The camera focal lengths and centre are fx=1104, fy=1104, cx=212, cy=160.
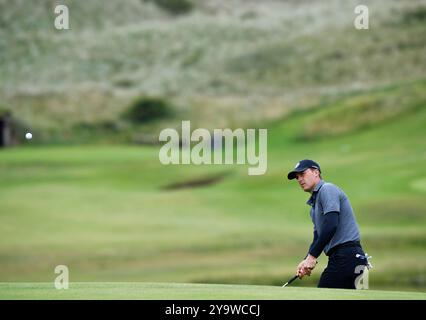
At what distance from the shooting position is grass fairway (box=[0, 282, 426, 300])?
444 inches

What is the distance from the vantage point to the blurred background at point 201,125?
3262 centimetres

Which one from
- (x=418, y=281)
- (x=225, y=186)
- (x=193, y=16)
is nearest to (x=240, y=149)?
(x=225, y=186)

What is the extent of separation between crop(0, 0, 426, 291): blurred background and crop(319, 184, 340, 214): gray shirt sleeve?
15913 mm

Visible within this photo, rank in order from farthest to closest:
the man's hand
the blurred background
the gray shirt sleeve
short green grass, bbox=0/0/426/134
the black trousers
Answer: short green grass, bbox=0/0/426/134 → the blurred background → the black trousers → the man's hand → the gray shirt sleeve

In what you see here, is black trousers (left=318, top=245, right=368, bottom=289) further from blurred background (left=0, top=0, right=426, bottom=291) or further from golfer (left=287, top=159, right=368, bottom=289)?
blurred background (left=0, top=0, right=426, bottom=291)

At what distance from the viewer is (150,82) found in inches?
3834

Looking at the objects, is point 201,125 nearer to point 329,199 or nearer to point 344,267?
point 344,267

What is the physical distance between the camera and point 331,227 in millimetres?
11570

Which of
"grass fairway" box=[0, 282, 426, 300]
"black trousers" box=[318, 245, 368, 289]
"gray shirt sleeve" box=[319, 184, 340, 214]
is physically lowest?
"grass fairway" box=[0, 282, 426, 300]

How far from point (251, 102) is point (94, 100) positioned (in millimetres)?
12708

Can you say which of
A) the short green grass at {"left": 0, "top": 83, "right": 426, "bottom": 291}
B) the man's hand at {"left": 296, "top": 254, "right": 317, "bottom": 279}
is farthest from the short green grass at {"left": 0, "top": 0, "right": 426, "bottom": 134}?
the man's hand at {"left": 296, "top": 254, "right": 317, "bottom": 279}

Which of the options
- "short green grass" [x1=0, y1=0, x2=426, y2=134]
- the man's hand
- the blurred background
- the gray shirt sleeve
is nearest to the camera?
the gray shirt sleeve

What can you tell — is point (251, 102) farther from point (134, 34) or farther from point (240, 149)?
point (134, 34)

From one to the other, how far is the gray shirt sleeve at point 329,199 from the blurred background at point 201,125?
1591 centimetres
